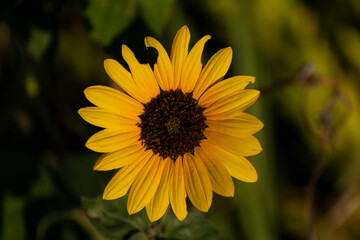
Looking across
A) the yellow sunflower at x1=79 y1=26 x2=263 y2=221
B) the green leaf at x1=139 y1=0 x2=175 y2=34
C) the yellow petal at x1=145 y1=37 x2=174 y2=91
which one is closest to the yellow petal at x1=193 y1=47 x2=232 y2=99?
the yellow sunflower at x1=79 y1=26 x2=263 y2=221

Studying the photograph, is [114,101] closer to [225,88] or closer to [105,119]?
[105,119]

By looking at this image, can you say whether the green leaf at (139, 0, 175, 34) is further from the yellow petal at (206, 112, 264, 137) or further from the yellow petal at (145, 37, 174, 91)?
the yellow petal at (206, 112, 264, 137)

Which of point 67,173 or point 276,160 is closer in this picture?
point 67,173

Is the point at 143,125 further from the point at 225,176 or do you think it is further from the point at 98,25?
the point at 98,25

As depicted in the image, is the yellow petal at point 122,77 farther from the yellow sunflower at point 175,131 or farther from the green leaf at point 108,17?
the green leaf at point 108,17

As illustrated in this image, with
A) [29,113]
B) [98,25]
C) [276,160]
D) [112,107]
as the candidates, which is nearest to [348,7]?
[276,160]

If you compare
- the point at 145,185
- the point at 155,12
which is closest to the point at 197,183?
the point at 145,185
